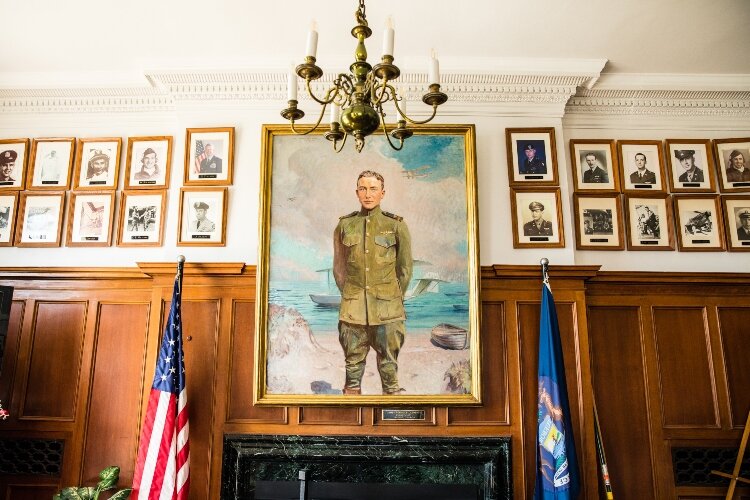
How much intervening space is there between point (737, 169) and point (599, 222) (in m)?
1.43

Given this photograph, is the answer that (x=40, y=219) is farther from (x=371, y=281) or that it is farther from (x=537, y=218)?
(x=537, y=218)

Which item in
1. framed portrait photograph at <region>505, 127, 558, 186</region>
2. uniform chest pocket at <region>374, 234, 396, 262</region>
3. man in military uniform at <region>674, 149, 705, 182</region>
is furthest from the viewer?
man in military uniform at <region>674, 149, 705, 182</region>

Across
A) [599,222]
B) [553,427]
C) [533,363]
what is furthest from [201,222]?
[599,222]

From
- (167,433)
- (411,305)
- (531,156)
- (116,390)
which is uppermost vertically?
(531,156)

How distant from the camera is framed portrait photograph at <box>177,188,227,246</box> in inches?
192

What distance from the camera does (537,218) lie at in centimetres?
489

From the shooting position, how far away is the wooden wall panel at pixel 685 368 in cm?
475

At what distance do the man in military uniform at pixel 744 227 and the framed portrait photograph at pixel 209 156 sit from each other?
4.56m

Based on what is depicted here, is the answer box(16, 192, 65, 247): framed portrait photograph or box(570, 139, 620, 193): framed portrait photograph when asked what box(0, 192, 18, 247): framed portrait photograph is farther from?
box(570, 139, 620, 193): framed portrait photograph

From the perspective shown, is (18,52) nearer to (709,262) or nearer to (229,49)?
(229,49)

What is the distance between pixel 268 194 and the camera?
4820 millimetres

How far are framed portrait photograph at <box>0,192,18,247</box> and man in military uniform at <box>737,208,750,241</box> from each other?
656 cm

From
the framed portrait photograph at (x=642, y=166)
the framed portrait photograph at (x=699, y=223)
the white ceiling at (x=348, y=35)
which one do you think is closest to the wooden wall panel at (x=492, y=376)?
the framed portrait photograph at (x=642, y=166)

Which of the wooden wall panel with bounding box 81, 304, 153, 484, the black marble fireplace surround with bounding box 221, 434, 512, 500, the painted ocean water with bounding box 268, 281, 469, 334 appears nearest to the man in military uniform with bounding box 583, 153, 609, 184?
the painted ocean water with bounding box 268, 281, 469, 334
